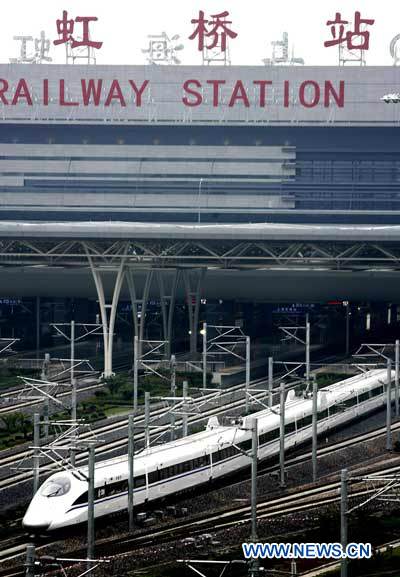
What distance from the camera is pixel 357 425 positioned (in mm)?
79688

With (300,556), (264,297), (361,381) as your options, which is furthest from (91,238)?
(300,556)

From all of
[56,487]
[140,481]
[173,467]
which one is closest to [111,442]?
[173,467]

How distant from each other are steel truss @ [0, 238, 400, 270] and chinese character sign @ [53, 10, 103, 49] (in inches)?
2765

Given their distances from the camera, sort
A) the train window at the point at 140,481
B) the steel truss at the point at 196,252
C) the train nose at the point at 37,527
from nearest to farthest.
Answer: the train nose at the point at 37,527, the train window at the point at 140,481, the steel truss at the point at 196,252

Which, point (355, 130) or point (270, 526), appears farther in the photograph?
point (355, 130)

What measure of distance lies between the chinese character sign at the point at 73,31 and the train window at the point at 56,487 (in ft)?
402

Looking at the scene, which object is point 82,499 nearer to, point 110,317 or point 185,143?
point 110,317

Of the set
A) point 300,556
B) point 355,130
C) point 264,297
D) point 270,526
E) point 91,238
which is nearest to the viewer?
point 300,556

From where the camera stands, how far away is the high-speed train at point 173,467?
180ft

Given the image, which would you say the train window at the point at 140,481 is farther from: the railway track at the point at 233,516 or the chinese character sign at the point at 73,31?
the chinese character sign at the point at 73,31

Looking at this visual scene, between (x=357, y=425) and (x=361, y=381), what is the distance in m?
4.04

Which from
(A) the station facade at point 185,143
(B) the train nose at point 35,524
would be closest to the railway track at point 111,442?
(B) the train nose at point 35,524

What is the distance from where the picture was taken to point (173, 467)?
→ 60.2 metres

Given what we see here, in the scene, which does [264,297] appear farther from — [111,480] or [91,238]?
[111,480]
